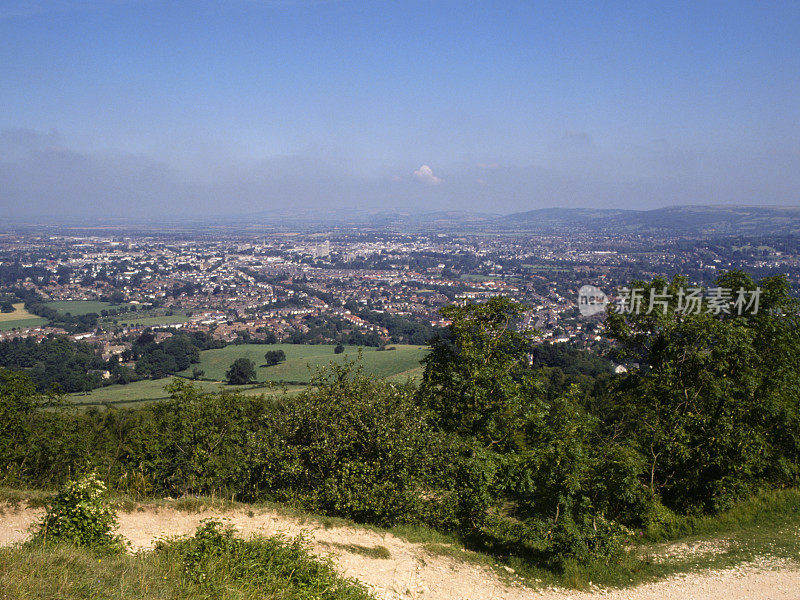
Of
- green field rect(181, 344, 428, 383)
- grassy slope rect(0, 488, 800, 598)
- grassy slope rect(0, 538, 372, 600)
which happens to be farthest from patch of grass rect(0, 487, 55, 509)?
green field rect(181, 344, 428, 383)

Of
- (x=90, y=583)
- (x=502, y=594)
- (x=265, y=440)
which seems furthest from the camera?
(x=265, y=440)

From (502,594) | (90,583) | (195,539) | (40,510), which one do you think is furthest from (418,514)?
(40,510)

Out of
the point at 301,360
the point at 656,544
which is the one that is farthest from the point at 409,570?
the point at 301,360

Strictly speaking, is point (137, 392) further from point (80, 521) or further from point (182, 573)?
point (182, 573)

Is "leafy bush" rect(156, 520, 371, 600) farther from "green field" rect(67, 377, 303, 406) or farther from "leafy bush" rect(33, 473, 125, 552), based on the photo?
"green field" rect(67, 377, 303, 406)

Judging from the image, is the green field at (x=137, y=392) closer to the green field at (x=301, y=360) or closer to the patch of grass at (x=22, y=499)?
the green field at (x=301, y=360)

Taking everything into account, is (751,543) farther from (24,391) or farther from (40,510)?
(24,391)
